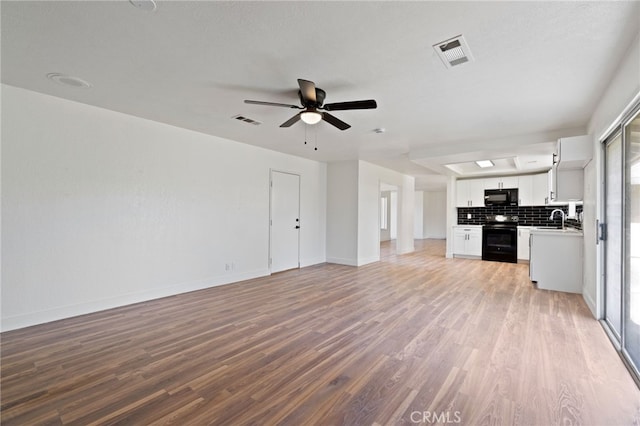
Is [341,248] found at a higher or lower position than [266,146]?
lower

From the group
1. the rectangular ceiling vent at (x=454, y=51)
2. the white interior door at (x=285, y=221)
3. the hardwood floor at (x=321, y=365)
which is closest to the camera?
the hardwood floor at (x=321, y=365)

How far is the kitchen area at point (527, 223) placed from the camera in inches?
181

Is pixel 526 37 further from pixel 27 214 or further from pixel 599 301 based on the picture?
pixel 27 214

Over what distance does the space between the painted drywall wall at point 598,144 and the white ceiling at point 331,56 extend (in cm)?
12

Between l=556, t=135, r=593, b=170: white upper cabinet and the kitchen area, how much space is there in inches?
28.9

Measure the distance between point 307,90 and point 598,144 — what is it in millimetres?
3376

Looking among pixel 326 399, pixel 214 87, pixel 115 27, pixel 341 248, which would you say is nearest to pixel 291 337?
pixel 326 399

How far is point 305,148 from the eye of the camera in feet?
18.9

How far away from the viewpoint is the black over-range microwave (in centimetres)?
785

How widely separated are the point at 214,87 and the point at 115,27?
103 cm

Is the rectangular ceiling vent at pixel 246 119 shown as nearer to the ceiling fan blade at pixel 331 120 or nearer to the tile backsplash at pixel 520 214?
the ceiling fan blade at pixel 331 120

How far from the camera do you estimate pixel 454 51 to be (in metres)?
2.34

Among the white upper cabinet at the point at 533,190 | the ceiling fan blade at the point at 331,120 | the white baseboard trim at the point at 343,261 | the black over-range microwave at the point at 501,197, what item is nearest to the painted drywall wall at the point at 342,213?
the white baseboard trim at the point at 343,261

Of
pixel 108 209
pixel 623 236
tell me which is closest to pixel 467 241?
pixel 623 236
